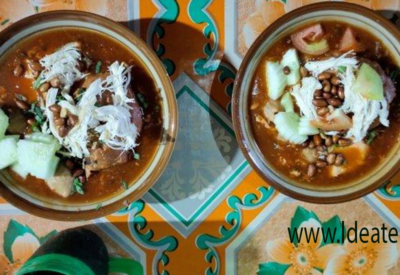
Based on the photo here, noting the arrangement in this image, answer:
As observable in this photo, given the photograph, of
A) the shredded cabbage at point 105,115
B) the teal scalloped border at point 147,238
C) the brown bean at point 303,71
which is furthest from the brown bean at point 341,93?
the teal scalloped border at point 147,238

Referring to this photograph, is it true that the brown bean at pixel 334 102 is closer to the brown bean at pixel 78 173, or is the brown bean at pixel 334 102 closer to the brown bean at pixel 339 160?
the brown bean at pixel 339 160

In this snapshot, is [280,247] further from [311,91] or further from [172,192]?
[311,91]

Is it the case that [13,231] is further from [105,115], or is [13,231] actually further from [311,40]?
[311,40]

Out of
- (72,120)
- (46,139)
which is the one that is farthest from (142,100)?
(46,139)

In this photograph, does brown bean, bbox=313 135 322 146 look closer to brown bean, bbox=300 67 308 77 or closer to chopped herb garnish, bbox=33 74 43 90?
brown bean, bbox=300 67 308 77

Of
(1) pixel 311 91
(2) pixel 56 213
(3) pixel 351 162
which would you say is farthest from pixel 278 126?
(2) pixel 56 213

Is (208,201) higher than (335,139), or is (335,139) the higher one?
(335,139)
